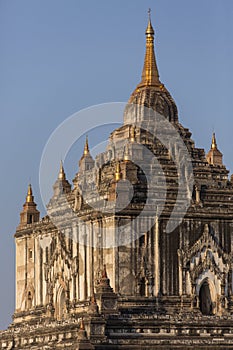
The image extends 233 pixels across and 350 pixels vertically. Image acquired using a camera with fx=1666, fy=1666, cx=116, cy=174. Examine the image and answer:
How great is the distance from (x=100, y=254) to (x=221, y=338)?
818 cm

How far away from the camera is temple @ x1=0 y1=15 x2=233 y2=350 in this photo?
86.5 meters

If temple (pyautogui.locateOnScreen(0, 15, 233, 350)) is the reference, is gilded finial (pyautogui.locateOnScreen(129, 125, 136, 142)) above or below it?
above

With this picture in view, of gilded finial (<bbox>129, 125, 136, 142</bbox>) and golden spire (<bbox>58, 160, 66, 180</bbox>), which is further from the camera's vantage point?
golden spire (<bbox>58, 160, 66, 180</bbox>)

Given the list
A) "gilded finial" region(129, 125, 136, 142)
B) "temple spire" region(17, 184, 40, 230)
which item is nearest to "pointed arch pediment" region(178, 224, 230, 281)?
"gilded finial" region(129, 125, 136, 142)

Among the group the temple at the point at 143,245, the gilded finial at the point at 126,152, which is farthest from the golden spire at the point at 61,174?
the gilded finial at the point at 126,152

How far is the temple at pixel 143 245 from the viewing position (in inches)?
3406

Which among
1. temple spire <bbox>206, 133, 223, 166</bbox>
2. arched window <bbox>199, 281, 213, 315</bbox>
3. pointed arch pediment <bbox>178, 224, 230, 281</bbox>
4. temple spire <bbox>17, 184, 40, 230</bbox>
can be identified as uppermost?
temple spire <bbox>206, 133, 223, 166</bbox>

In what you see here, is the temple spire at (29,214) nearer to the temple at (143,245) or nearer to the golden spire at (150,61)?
the temple at (143,245)

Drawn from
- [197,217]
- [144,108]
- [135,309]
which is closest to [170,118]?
[144,108]

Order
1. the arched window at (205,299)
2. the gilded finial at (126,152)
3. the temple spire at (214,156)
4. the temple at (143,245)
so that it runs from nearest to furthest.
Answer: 1. the temple at (143,245)
2. the arched window at (205,299)
3. the gilded finial at (126,152)
4. the temple spire at (214,156)

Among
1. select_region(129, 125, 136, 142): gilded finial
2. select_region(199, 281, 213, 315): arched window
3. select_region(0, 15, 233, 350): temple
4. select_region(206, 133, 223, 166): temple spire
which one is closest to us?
select_region(0, 15, 233, 350): temple

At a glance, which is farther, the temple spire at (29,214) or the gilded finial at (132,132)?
the temple spire at (29,214)

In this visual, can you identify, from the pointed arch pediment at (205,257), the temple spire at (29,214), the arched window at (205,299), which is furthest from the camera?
the temple spire at (29,214)

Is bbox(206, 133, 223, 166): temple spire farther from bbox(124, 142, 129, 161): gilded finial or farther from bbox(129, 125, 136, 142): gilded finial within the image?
bbox(124, 142, 129, 161): gilded finial
